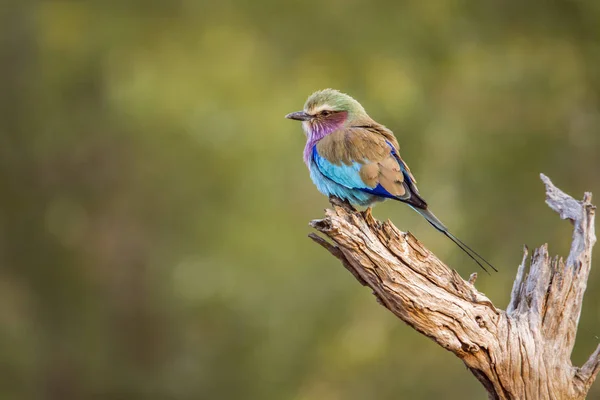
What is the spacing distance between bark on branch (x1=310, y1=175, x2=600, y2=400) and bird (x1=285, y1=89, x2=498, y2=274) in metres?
0.38

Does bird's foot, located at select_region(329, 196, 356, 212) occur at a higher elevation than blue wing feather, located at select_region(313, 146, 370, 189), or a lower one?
lower

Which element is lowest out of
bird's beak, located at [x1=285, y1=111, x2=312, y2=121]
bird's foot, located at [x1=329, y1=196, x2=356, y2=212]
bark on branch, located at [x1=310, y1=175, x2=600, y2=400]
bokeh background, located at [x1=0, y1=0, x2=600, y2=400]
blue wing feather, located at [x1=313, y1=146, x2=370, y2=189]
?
bark on branch, located at [x1=310, y1=175, x2=600, y2=400]

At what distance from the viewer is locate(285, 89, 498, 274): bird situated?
16.7 feet

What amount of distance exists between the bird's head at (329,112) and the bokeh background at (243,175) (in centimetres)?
335

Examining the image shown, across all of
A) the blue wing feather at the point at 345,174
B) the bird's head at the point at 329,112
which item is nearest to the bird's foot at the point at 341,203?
the blue wing feather at the point at 345,174

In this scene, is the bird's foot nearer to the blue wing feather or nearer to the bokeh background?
the blue wing feather

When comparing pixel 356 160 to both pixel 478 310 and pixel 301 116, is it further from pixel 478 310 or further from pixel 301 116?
pixel 478 310

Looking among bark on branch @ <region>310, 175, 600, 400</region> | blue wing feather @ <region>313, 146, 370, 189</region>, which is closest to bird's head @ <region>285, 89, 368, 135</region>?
blue wing feather @ <region>313, 146, 370, 189</region>

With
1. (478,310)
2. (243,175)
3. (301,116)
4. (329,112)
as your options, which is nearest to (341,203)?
(329,112)

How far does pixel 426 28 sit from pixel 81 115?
4.07 metres

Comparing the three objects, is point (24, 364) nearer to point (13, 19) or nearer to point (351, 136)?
point (13, 19)

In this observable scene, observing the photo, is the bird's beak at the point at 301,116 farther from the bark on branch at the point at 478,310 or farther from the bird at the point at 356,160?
the bark on branch at the point at 478,310

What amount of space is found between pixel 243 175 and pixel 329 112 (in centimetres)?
487

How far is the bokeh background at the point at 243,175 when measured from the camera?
31.1 ft
